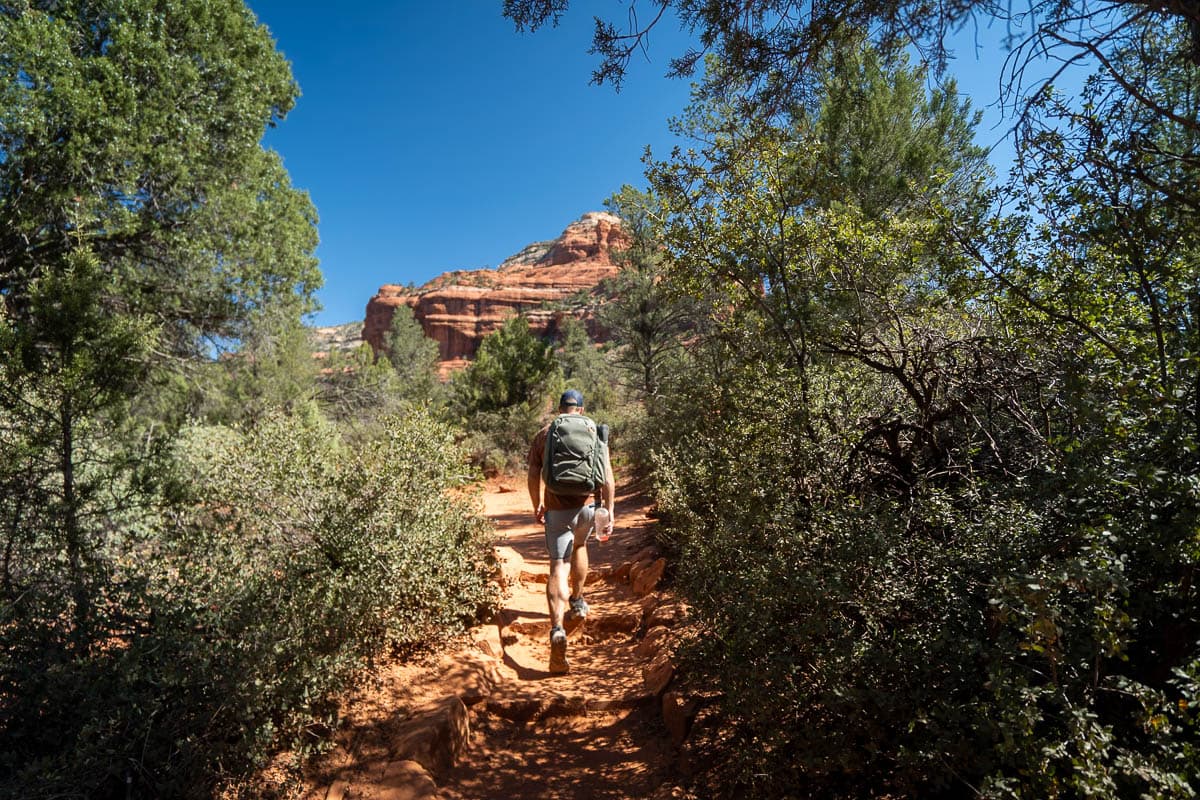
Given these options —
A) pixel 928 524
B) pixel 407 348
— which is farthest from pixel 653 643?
pixel 407 348

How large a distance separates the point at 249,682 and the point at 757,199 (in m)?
4.02

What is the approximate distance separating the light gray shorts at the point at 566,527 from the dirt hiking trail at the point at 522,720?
0.85 metres

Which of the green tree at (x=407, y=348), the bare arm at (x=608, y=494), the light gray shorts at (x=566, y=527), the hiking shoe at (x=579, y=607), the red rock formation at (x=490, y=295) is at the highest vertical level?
the red rock formation at (x=490, y=295)

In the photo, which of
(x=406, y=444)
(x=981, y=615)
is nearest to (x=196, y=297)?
(x=406, y=444)

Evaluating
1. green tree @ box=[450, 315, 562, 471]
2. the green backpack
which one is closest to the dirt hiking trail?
the green backpack

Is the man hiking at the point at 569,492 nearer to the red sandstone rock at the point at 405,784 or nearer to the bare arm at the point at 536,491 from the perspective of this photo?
the bare arm at the point at 536,491

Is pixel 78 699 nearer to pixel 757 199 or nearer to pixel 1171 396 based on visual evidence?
pixel 1171 396

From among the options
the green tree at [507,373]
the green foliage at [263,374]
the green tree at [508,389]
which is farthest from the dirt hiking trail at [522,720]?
the green tree at [507,373]

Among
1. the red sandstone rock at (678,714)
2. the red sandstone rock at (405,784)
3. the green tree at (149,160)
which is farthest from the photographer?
the green tree at (149,160)

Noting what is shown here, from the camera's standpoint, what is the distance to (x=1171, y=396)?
1581 mm

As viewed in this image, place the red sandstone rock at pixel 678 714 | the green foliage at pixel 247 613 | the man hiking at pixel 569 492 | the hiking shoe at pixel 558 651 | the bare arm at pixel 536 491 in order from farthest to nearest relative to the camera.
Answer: the bare arm at pixel 536 491 → the man hiking at pixel 569 492 → the hiking shoe at pixel 558 651 → the red sandstone rock at pixel 678 714 → the green foliage at pixel 247 613

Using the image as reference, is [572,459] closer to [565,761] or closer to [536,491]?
[536,491]

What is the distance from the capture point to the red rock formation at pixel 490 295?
6819 cm

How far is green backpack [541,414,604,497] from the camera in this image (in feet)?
14.2
